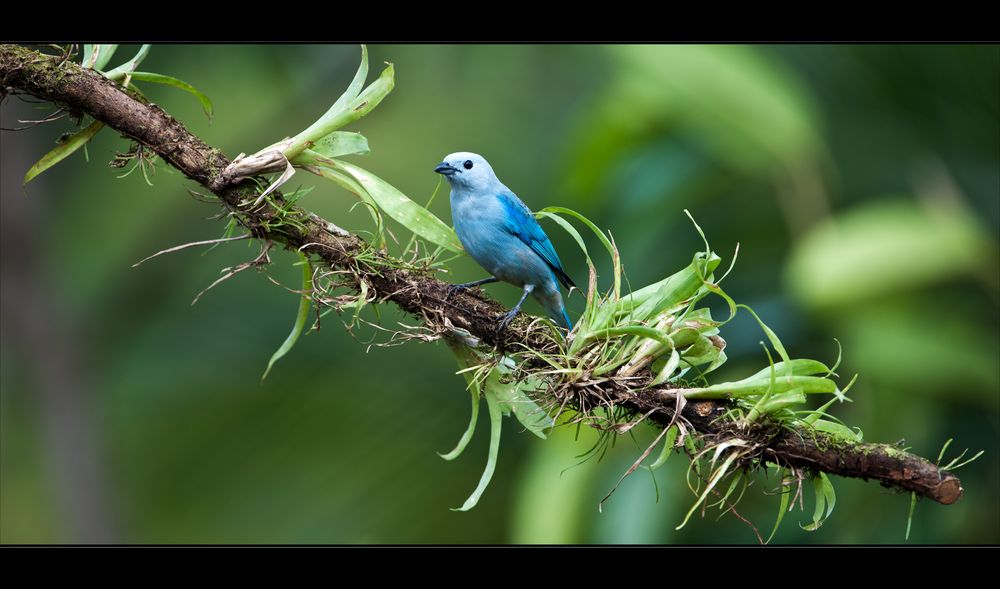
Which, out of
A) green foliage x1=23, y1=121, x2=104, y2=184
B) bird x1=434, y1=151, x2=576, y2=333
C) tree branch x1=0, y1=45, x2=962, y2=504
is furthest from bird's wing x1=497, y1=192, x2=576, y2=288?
green foliage x1=23, y1=121, x2=104, y2=184

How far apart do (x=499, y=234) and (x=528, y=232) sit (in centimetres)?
22

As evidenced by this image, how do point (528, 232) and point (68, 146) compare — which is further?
point (528, 232)

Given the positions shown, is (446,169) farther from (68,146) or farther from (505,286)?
(505,286)

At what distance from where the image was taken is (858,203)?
9.06m

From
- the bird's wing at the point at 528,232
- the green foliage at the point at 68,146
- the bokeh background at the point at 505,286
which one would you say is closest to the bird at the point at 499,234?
the bird's wing at the point at 528,232

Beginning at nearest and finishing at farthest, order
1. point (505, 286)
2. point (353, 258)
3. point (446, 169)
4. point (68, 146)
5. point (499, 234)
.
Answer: point (353, 258), point (68, 146), point (499, 234), point (446, 169), point (505, 286)

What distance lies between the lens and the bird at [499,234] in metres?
4.12

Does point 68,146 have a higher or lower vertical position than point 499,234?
lower

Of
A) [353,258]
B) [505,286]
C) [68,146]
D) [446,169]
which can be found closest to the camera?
[353,258]

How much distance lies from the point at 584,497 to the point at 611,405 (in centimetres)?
484

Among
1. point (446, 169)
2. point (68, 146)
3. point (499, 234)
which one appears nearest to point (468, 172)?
point (446, 169)

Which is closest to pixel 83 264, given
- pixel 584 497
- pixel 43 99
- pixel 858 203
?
pixel 584 497

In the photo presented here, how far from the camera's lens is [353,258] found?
2613 millimetres

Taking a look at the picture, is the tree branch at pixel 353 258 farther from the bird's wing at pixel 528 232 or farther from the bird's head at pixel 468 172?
the bird's head at pixel 468 172
